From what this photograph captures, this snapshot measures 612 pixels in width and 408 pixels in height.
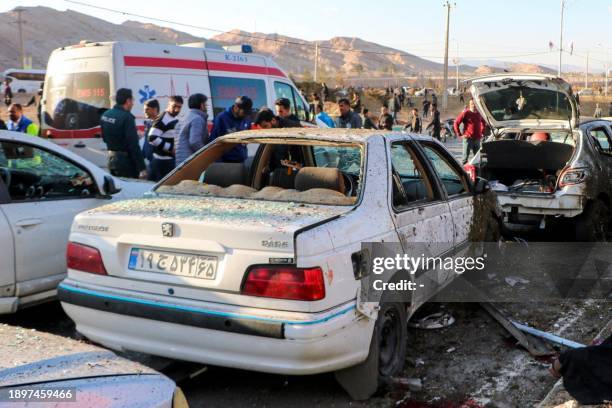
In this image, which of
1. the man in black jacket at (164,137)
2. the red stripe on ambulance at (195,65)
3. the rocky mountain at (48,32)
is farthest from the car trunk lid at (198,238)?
the rocky mountain at (48,32)

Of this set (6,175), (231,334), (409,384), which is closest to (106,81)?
(6,175)

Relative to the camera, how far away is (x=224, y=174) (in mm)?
4488

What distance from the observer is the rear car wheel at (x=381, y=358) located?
353 cm

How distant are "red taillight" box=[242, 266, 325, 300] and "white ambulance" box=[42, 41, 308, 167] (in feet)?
23.3

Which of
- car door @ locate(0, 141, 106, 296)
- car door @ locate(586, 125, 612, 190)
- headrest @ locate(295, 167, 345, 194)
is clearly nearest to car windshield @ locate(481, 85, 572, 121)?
car door @ locate(586, 125, 612, 190)

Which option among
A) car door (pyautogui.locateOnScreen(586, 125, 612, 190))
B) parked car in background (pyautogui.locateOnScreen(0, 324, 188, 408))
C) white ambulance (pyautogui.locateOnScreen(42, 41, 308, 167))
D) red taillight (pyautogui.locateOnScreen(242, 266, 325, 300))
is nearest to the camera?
parked car in background (pyautogui.locateOnScreen(0, 324, 188, 408))

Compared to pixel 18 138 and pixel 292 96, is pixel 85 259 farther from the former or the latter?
pixel 292 96

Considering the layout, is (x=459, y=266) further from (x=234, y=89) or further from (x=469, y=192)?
(x=234, y=89)

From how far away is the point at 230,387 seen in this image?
12.7ft

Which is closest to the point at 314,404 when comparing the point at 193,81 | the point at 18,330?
the point at 18,330

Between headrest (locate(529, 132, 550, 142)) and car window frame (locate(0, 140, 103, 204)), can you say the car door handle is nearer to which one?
car window frame (locate(0, 140, 103, 204))

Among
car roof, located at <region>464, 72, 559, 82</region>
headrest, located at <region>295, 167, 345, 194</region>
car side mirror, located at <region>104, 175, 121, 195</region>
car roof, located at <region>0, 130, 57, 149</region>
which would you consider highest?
car roof, located at <region>464, 72, 559, 82</region>

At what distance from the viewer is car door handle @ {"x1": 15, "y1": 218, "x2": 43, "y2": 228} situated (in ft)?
14.7

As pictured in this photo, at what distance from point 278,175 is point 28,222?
1.77 metres
